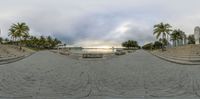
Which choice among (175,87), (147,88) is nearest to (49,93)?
(147,88)

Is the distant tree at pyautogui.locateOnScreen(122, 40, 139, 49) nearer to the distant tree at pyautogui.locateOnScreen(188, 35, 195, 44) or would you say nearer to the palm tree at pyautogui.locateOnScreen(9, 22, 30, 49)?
the distant tree at pyautogui.locateOnScreen(188, 35, 195, 44)

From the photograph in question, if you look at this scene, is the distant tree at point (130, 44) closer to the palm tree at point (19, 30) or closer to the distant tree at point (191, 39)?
the distant tree at point (191, 39)

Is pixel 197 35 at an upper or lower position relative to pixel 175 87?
upper

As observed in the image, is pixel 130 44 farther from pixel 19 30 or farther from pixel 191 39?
pixel 19 30

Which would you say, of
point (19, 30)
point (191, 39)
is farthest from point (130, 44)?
point (19, 30)

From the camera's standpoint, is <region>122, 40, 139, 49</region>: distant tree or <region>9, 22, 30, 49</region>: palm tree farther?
<region>122, 40, 139, 49</region>: distant tree

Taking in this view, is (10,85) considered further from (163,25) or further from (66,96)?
(163,25)

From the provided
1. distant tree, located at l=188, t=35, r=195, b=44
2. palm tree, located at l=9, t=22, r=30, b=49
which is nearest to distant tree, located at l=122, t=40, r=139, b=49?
distant tree, located at l=188, t=35, r=195, b=44

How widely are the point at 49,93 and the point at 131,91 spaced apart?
2.42 metres

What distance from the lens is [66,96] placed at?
25.1 ft

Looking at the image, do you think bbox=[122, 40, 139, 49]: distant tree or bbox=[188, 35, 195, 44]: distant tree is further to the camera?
bbox=[122, 40, 139, 49]: distant tree

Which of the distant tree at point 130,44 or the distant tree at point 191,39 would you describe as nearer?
the distant tree at point 191,39

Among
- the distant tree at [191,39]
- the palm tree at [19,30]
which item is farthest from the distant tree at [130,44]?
the palm tree at [19,30]

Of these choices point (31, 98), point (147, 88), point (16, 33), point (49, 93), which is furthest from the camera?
point (16, 33)
